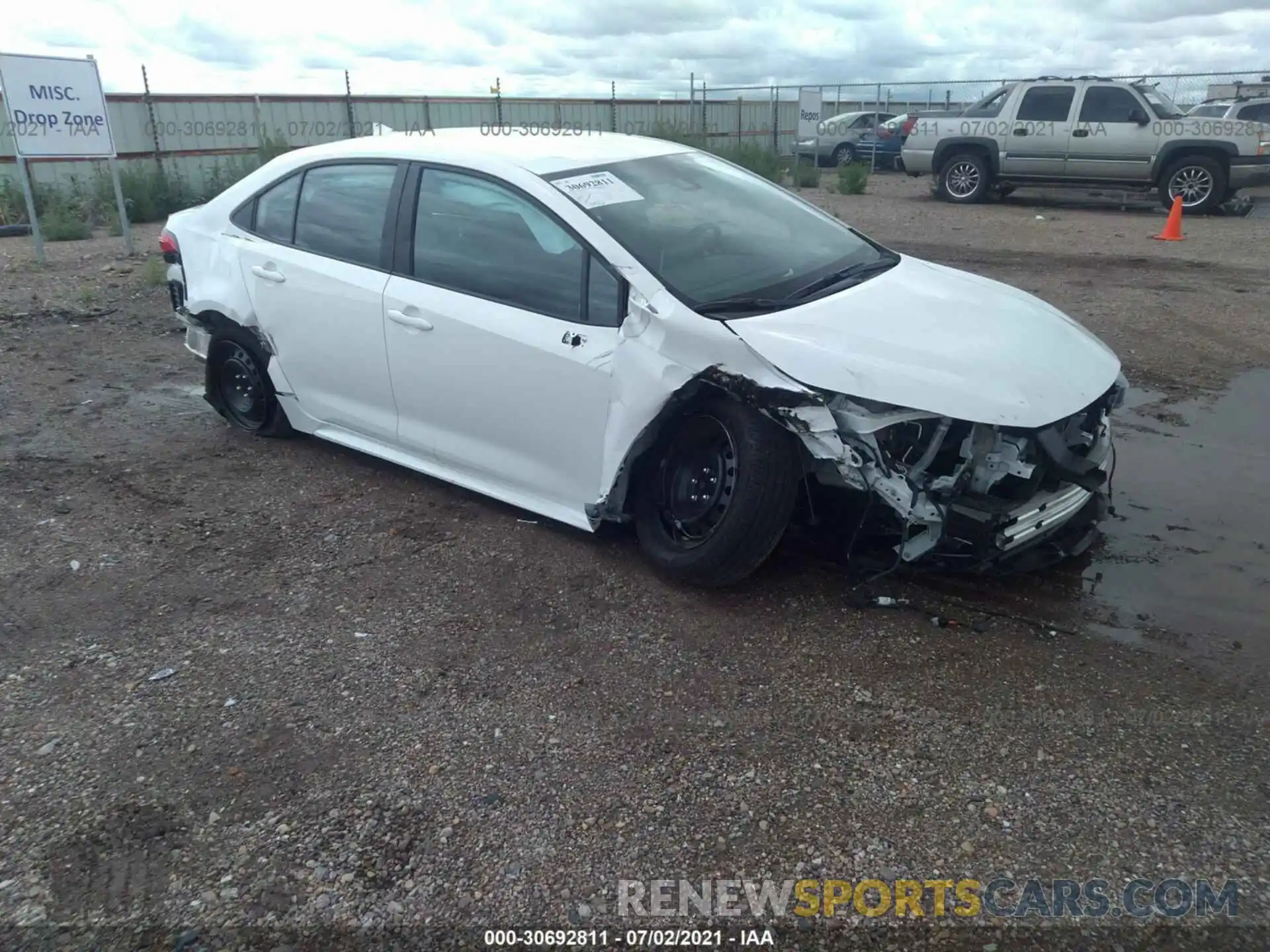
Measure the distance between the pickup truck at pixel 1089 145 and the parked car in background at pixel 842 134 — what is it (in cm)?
884

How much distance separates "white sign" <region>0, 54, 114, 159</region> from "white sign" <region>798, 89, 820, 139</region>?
677 inches

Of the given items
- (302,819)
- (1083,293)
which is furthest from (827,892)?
(1083,293)

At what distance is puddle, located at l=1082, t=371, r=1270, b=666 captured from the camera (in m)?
3.66

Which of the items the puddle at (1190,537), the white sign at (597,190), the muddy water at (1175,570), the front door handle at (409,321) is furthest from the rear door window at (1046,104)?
the front door handle at (409,321)

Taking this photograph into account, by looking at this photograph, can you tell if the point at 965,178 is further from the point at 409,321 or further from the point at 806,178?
the point at 409,321

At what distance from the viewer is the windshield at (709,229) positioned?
3.96 meters

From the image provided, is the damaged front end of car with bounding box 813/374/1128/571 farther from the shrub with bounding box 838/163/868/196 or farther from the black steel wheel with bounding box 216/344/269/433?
the shrub with bounding box 838/163/868/196

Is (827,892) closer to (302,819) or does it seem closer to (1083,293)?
(302,819)

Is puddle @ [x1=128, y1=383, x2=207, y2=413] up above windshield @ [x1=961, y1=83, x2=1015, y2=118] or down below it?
below

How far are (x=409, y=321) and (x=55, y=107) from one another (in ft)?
30.6

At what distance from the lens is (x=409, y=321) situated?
4.38 m

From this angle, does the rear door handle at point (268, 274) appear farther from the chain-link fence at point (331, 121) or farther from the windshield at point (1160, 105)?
the windshield at point (1160, 105)

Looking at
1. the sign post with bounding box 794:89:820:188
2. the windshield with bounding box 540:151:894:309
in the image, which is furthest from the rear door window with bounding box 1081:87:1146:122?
the windshield with bounding box 540:151:894:309

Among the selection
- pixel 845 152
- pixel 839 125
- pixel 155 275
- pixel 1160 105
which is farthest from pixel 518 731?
pixel 839 125
